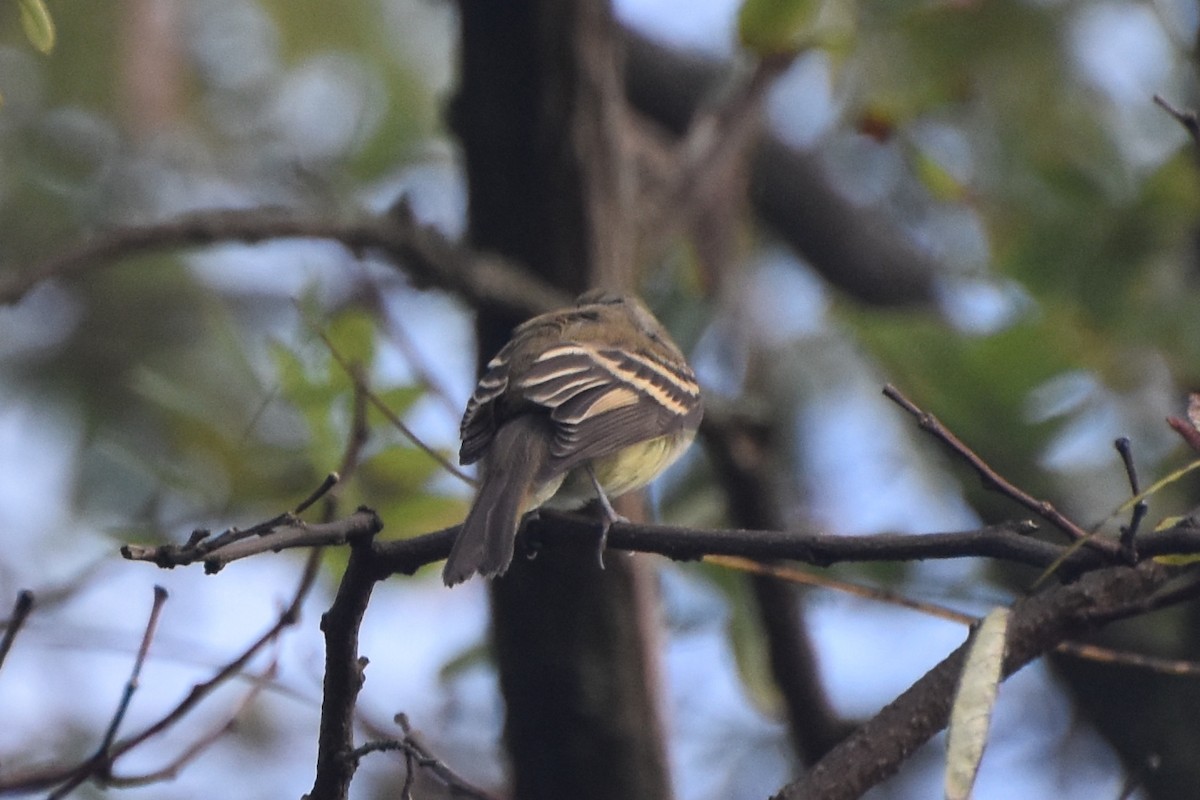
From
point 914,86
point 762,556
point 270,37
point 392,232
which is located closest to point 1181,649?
point 914,86

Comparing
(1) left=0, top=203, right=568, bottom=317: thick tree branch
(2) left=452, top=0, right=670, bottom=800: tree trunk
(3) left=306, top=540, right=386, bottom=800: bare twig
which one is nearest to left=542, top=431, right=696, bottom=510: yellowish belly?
(2) left=452, top=0, right=670, bottom=800: tree trunk

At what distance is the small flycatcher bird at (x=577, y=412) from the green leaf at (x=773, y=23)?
2.61 feet

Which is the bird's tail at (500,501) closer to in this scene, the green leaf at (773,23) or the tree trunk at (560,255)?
the tree trunk at (560,255)

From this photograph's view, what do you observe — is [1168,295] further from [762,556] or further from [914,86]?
[762,556]

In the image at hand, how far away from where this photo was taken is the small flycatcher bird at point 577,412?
11.1 feet

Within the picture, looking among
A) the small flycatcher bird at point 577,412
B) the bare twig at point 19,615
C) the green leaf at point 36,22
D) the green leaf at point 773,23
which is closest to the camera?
the bare twig at point 19,615

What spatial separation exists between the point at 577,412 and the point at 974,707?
1789 millimetres

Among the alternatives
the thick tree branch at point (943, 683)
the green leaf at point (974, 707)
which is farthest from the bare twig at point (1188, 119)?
the green leaf at point (974, 707)

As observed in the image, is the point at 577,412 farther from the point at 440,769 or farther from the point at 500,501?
the point at 440,769

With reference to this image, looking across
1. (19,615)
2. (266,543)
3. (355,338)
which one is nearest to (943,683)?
(266,543)

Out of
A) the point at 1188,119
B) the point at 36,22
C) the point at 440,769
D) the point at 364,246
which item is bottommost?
the point at 440,769

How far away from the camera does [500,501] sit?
2.99 m

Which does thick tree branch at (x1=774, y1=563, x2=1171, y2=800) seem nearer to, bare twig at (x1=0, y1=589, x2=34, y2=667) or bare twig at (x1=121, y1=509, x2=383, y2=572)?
bare twig at (x1=121, y1=509, x2=383, y2=572)

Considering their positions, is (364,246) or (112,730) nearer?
(112,730)
